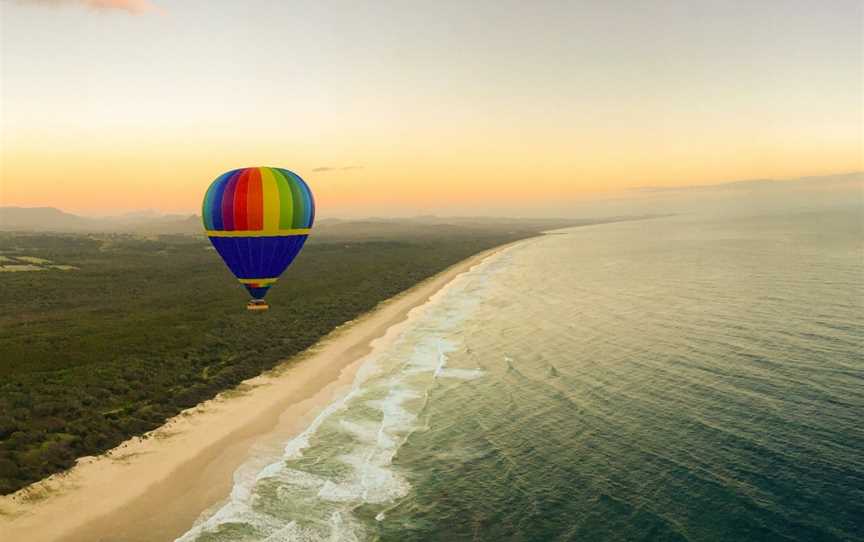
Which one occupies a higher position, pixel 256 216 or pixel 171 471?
pixel 256 216

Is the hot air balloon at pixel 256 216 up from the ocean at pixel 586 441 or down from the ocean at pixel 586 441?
up

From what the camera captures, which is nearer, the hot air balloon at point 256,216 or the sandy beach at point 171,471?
the sandy beach at point 171,471

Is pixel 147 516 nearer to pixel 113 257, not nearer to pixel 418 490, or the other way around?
pixel 418 490

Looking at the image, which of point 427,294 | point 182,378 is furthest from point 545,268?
point 182,378

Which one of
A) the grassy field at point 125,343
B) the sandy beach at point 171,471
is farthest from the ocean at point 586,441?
the grassy field at point 125,343

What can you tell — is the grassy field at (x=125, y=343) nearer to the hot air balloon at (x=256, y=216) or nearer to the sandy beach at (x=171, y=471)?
the sandy beach at (x=171, y=471)

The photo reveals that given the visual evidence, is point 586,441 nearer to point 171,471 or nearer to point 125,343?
point 171,471

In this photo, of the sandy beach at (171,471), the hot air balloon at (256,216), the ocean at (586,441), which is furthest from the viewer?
the hot air balloon at (256,216)

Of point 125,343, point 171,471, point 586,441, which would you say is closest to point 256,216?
point 125,343
